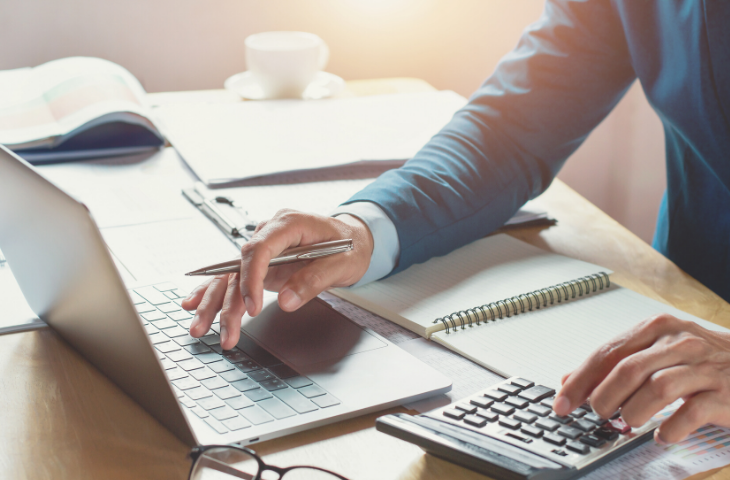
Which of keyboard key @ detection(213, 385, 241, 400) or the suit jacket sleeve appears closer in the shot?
keyboard key @ detection(213, 385, 241, 400)

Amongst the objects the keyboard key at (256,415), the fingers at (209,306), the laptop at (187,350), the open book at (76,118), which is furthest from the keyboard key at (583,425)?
the open book at (76,118)

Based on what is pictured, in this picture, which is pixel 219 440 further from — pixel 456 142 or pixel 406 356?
pixel 456 142

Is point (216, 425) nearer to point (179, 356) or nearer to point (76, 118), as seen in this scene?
point (179, 356)

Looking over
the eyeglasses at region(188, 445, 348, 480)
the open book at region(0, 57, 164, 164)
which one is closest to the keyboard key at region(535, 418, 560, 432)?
the eyeglasses at region(188, 445, 348, 480)

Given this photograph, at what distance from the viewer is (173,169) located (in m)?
1.09


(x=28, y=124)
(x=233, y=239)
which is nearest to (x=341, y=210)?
(x=233, y=239)

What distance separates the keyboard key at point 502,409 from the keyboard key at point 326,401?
116 mm

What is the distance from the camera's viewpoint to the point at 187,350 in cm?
59

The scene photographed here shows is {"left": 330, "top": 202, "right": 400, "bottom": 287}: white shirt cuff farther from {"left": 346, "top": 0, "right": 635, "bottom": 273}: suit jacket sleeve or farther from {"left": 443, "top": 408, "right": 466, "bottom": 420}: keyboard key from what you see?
{"left": 443, "top": 408, "right": 466, "bottom": 420}: keyboard key

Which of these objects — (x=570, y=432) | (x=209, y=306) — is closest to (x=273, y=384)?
(x=209, y=306)

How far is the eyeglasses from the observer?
0.42 metres

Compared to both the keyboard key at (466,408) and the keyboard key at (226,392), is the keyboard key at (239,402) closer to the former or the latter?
the keyboard key at (226,392)

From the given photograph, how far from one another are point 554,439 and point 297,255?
30cm

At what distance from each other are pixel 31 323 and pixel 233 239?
26 cm
